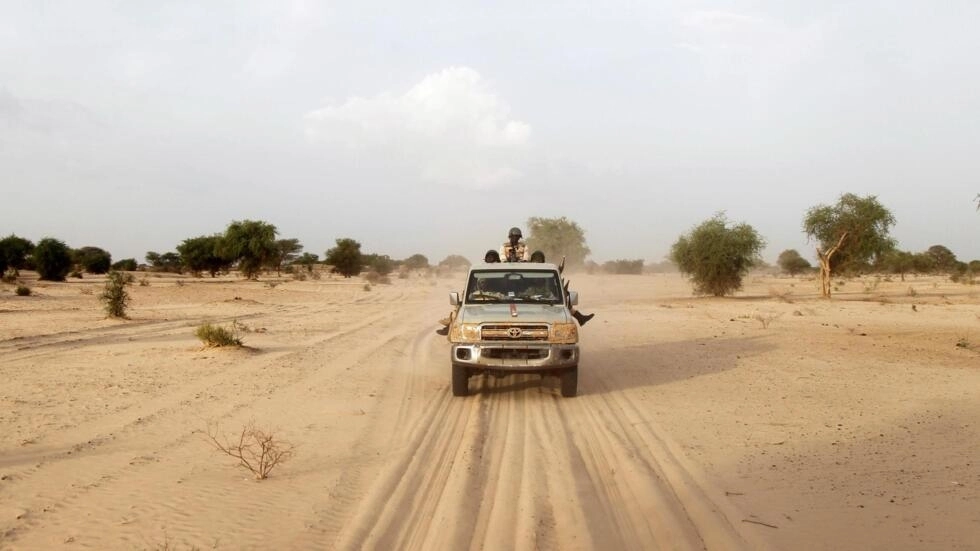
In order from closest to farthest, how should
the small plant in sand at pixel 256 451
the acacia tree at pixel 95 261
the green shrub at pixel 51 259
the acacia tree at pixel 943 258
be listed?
the small plant in sand at pixel 256 451, the green shrub at pixel 51 259, the acacia tree at pixel 95 261, the acacia tree at pixel 943 258

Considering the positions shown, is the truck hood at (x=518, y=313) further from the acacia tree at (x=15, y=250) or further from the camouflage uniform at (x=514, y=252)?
the acacia tree at (x=15, y=250)

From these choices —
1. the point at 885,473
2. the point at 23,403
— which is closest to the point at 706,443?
the point at 885,473

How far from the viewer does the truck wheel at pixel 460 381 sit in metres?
10.5

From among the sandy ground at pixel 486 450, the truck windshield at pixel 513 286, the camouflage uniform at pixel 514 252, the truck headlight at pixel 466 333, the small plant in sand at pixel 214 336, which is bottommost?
the sandy ground at pixel 486 450

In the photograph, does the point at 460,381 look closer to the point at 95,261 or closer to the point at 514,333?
the point at 514,333

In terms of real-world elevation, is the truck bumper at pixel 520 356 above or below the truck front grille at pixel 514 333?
below

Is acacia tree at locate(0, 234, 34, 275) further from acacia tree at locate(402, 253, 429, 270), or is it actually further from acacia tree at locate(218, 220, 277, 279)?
acacia tree at locate(402, 253, 429, 270)

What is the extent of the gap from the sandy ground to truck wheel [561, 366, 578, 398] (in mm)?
314

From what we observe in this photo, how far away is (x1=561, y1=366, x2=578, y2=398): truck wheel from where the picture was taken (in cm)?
1048

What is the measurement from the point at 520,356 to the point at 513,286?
1.99 meters

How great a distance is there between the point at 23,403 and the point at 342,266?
69657mm

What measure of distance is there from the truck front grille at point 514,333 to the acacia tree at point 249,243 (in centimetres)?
5371

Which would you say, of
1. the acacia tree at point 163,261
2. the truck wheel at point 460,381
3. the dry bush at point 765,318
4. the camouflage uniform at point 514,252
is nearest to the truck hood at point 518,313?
the truck wheel at point 460,381

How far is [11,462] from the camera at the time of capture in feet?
21.9
